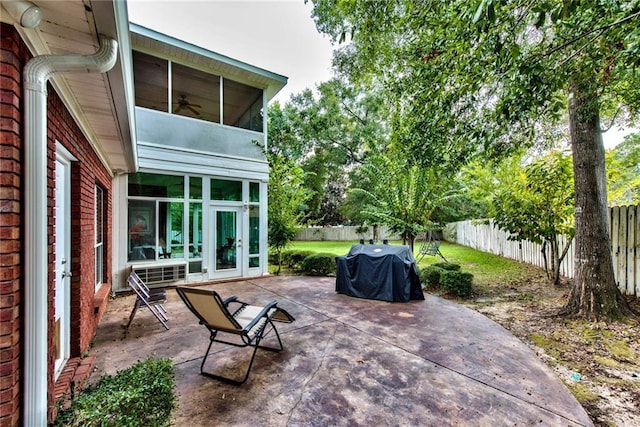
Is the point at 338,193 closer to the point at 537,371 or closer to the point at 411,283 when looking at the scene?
the point at 411,283

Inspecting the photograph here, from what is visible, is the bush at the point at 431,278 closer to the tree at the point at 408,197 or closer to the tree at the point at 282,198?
the tree at the point at 408,197

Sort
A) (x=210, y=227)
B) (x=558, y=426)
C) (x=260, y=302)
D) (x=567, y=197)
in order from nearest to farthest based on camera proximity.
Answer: (x=558, y=426)
(x=260, y=302)
(x=567, y=197)
(x=210, y=227)

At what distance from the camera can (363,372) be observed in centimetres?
314

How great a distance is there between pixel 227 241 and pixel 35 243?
22.6 feet

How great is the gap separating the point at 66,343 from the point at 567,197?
9505mm

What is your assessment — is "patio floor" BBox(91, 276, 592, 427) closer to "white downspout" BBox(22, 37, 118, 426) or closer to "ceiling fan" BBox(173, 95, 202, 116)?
"white downspout" BBox(22, 37, 118, 426)

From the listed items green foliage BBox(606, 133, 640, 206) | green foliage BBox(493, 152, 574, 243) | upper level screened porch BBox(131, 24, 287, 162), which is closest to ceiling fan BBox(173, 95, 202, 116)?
upper level screened porch BBox(131, 24, 287, 162)

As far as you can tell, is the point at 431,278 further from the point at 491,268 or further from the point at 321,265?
the point at 491,268

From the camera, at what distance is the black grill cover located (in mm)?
6043

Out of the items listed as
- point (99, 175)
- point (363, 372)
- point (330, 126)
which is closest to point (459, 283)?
point (363, 372)

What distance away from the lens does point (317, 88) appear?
21438mm

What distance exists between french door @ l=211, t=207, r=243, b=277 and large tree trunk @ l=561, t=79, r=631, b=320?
7623 mm

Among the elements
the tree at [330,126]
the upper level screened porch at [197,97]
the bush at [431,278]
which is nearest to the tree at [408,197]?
the bush at [431,278]

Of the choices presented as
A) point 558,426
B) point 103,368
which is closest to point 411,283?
point 558,426
